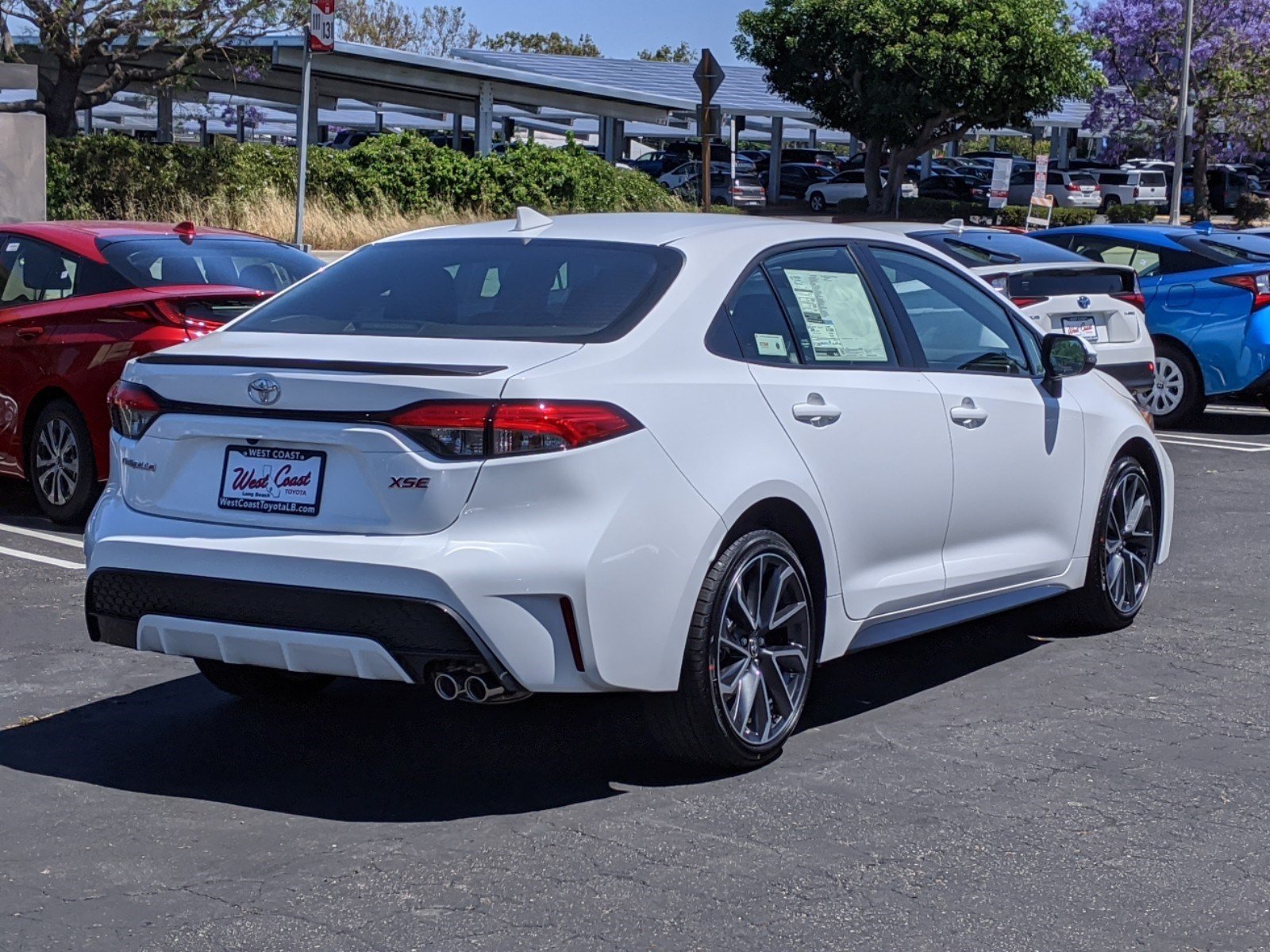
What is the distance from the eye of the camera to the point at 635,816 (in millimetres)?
4852

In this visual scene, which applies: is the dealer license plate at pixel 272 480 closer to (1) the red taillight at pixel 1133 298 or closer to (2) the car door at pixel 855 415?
(2) the car door at pixel 855 415

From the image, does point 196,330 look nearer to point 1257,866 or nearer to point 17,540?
point 17,540

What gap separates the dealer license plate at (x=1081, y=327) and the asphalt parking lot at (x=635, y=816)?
5394 millimetres

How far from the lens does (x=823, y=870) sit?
443 cm

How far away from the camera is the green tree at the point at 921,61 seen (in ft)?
155

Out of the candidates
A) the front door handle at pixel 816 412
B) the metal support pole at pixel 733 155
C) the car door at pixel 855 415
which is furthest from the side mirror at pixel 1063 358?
the metal support pole at pixel 733 155

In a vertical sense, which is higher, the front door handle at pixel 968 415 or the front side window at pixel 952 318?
the front side window at pixel 952 318

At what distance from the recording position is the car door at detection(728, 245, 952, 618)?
5.43 metres

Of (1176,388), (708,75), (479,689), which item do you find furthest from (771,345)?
(708,75)

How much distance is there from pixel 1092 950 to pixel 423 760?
221 cm

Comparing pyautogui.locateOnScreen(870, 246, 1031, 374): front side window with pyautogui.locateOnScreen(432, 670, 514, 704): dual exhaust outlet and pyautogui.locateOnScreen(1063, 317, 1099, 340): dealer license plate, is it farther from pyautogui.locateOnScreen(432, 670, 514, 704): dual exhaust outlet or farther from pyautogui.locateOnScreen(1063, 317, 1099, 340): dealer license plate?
pyautogui.locateOnScreen(1063, 317, 1099, 340): dealer license plate

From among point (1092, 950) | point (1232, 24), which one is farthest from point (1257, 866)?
point (1232, 24)

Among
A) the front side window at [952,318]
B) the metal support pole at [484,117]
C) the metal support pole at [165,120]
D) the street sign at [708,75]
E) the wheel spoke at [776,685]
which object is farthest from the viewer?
the metal support pole at [165,120]

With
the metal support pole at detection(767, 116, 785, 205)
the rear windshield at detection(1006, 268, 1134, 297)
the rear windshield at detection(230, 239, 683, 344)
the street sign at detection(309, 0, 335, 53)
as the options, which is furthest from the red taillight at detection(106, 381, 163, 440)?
the metal support pole at detection(767, 116, 785, 205)
